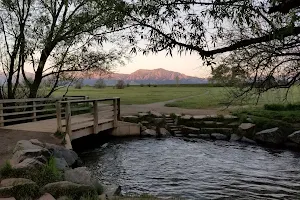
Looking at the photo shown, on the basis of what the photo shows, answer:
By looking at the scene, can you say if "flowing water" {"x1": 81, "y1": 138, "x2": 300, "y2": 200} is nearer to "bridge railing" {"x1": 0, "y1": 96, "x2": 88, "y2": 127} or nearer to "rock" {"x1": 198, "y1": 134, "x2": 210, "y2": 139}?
"rock" {"x1": 198, "y1": 134, "x2": 210, "y2": 139}

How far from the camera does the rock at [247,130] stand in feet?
50.1

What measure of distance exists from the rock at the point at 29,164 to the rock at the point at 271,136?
10894 mm

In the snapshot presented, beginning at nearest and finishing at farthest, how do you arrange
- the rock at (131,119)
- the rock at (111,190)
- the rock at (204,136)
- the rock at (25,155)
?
the rock at (111,190) < the rock at (25,155) < the rock at (204,136) < the rock at (131,119)

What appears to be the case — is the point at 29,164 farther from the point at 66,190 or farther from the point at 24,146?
the point at 24,146

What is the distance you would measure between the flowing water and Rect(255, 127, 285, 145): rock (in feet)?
3.50

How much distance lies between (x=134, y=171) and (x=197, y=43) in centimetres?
643

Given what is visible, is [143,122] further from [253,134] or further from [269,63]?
[269,63]

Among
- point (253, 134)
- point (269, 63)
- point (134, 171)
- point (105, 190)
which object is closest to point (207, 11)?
point (269, 63)

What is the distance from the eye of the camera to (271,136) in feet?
47.3

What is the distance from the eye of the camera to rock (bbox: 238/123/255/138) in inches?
602

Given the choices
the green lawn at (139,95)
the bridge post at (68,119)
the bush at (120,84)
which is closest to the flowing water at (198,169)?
the bridge post at (68,119)

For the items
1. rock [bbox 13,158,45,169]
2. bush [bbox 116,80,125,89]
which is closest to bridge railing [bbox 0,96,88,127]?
rock [bbox 13,158,45,169]

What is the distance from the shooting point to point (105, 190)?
270 inches

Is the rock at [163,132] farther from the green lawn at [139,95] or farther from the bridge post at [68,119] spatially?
the green lawn at [139,95]
